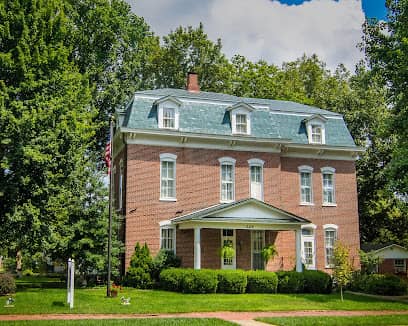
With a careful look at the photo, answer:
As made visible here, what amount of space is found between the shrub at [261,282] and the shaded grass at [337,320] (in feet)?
27.5

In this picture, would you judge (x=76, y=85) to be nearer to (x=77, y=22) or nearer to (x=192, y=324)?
(x=77, y=22)

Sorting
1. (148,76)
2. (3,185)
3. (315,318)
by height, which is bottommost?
(315,318)

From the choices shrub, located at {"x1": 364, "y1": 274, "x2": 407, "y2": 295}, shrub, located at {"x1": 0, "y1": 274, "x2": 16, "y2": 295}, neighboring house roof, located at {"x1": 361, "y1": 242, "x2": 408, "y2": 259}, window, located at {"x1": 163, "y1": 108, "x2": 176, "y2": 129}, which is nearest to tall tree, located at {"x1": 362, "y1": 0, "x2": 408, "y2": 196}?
shrub, located at {"x1": 364, "y1": 274, "x2": 407, "y2": 295}

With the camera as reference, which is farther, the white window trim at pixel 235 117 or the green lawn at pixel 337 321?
the white window trim at pixel 235 117

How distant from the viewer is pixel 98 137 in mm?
38094

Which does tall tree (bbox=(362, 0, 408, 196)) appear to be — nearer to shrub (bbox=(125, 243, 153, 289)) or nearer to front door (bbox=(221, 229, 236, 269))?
front door (bbox=(221, 229, 236, 269))

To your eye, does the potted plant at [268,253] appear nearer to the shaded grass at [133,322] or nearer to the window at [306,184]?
the window at [306,184]

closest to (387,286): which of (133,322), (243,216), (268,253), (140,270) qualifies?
(268,253)

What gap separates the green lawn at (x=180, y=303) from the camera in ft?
53.6

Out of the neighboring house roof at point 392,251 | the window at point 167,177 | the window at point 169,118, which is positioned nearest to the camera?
the window at point 167,177

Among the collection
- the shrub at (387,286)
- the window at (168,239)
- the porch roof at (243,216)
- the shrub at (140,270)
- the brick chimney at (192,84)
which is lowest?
the shrub at (387,286)

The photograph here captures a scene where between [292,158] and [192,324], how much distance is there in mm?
18696

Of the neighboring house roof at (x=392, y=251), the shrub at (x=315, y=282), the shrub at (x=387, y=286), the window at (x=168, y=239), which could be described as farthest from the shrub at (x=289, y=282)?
the neighboring house roof at (x=392, y=251)

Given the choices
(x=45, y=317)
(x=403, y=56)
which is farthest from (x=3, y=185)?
(x=403, y=56)
